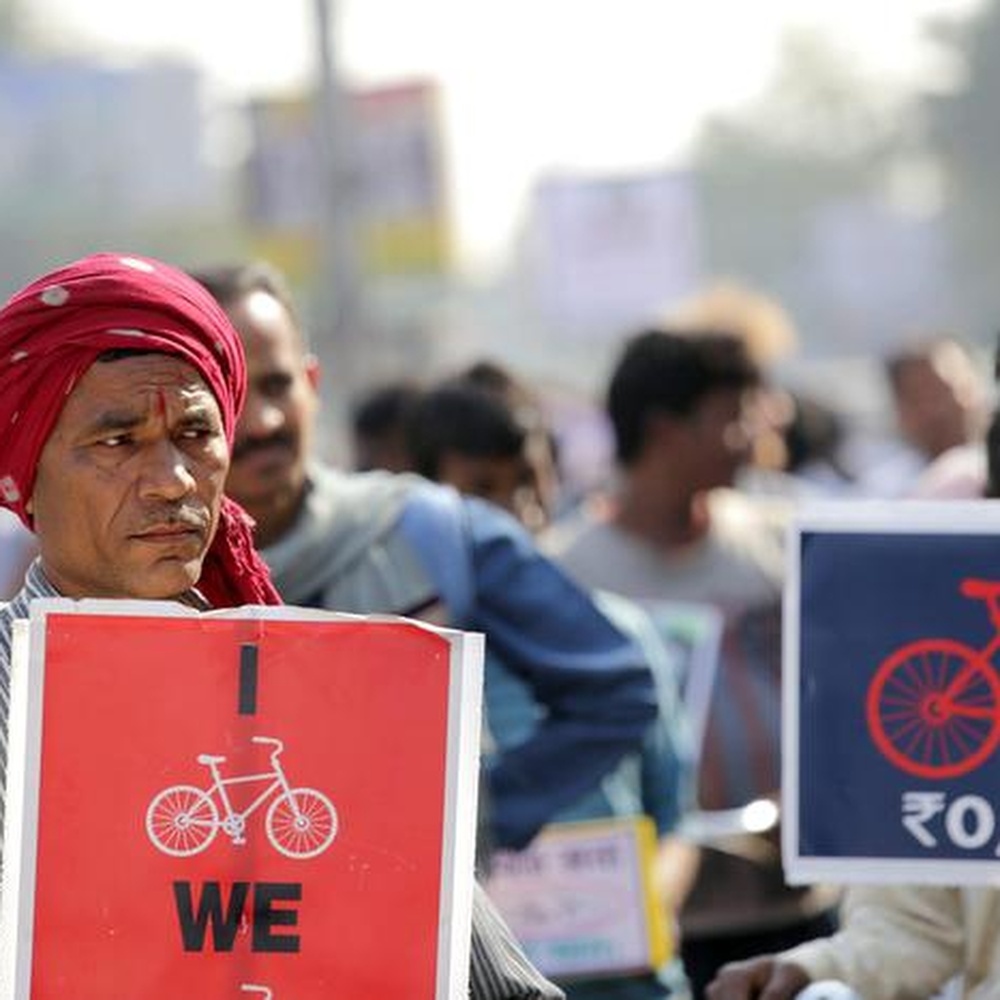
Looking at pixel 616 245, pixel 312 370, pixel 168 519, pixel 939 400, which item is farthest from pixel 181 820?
pixel 616 245

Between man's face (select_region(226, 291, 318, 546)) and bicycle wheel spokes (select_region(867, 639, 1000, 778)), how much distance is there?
3.92ft

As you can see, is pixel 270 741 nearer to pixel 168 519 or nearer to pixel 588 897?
pixel 168 519

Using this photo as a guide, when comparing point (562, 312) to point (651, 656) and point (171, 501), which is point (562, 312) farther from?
point (171, 501)

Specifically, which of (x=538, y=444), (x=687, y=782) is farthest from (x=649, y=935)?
(x=538, y=444)

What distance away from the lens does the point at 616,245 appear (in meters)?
18.3

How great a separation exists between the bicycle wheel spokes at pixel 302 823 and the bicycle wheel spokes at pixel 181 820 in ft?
0.20

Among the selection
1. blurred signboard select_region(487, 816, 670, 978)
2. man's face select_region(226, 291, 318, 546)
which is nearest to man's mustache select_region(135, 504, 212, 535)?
man's face select_region(226, 291, 318, 546)

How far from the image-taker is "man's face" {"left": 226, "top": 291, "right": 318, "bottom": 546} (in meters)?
4.48

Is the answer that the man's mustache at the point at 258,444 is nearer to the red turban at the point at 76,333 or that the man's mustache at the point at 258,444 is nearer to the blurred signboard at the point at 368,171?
the red turban at the point at 76,333

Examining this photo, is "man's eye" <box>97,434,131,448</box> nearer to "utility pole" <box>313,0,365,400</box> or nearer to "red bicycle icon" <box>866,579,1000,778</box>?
"red bicycle icon" <box>866,579,1000,778</box>

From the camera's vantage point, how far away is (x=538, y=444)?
665 cm

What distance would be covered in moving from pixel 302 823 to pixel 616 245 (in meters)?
15.6

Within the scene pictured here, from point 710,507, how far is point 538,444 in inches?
16.9

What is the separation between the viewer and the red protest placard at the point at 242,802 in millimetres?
2725
